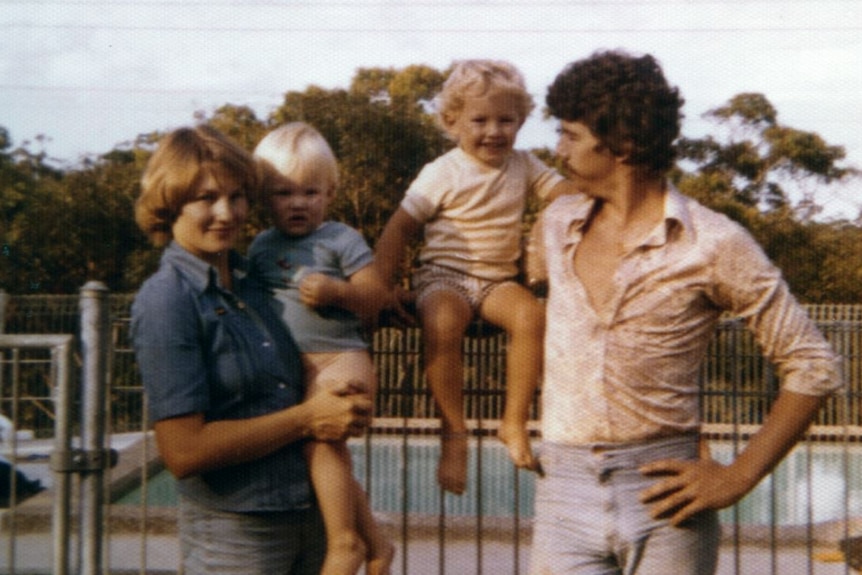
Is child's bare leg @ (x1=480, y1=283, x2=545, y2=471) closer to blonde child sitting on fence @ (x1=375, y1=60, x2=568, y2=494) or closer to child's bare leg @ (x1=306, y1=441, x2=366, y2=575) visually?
blonde child sitting on fence @ (x1=375, y1=60, x2=568, y2=494)

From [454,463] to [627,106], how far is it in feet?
3.40

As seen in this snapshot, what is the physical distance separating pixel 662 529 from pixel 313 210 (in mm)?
1048

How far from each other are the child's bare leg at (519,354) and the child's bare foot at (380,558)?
0.36 m

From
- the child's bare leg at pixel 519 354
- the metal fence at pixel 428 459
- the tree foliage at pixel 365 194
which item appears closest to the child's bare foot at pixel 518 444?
the child's bare leg at pixel 519 354

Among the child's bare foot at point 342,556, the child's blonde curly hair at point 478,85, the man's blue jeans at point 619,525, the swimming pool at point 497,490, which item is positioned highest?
the child's blonde curly hair at point 478,85

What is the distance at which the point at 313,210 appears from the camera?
270 centimetres

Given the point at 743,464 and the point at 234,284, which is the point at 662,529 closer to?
the point at 743,464

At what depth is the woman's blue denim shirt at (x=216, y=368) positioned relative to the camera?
2154mm

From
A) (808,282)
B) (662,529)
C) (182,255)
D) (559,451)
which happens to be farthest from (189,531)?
(808,282)

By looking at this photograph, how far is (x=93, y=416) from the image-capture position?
311 cm

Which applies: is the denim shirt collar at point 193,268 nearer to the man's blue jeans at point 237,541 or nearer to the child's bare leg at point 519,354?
the man's blue jeans at point 237,541

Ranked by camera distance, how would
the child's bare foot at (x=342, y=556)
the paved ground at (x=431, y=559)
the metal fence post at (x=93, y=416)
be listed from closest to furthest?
the child's bare foot at (x=342, y=556)
the metal fence post at (x=93, y=416)
the paved ground at (x=431, y=559)

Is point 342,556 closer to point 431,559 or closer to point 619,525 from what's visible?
point 619,525

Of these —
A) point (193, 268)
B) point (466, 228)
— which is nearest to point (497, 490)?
point (466, 228)
